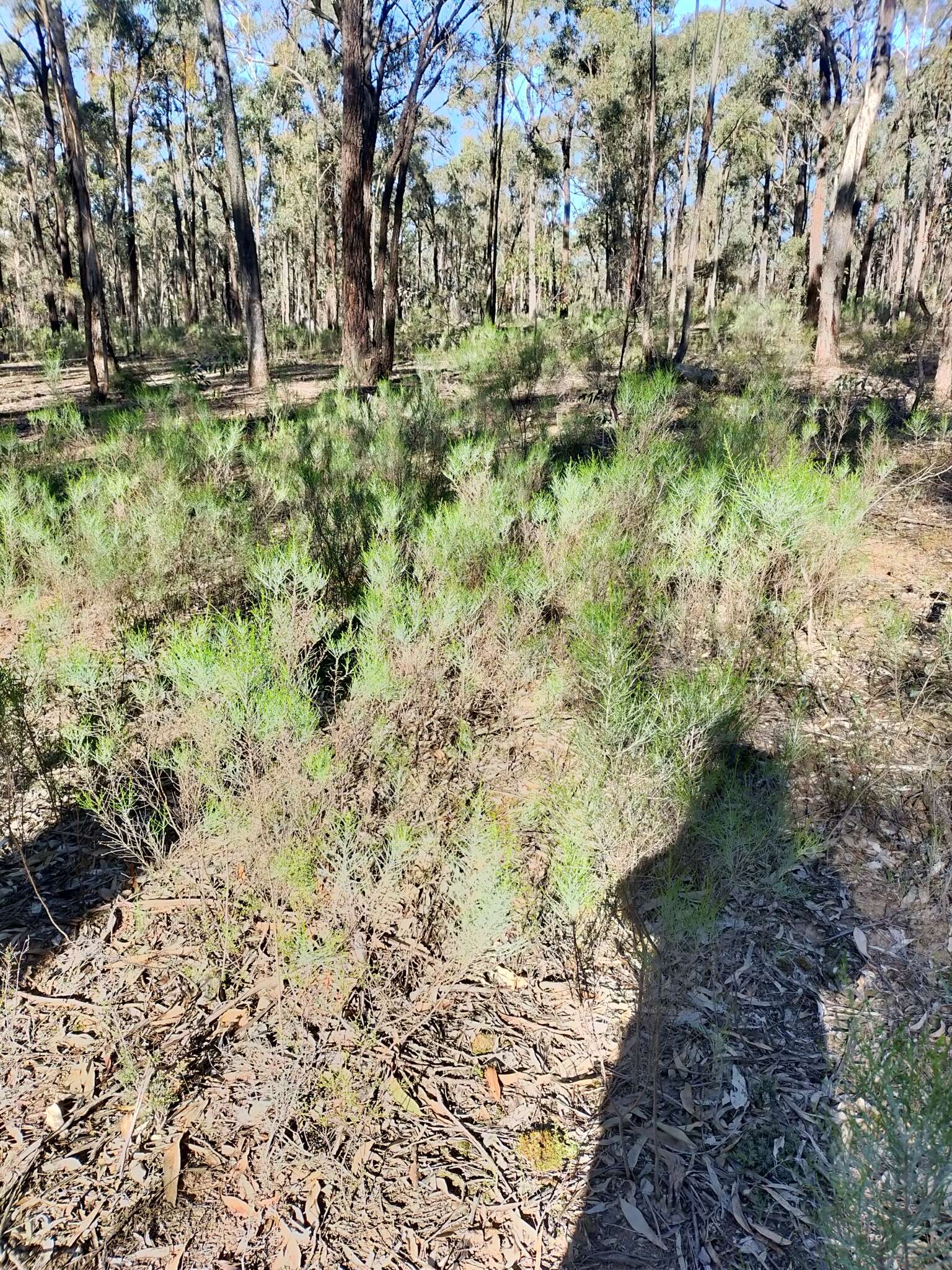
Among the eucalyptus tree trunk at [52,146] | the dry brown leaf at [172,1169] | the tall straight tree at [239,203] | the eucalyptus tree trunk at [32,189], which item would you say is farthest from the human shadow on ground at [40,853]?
the eucalyptus tree trunk at [32,189]

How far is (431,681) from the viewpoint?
10.5 ft

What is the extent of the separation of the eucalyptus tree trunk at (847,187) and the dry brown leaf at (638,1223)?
1126 centimetres

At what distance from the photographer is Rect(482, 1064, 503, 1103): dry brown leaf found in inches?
82.4

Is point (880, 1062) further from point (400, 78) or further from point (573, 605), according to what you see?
point (400, 78)

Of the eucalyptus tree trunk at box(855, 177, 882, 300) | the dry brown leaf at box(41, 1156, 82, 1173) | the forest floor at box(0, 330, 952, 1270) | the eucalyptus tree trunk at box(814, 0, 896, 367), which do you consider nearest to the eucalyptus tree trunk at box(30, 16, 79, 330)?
the eucalyptus tree trunk at box(814, 0, 896, 367)

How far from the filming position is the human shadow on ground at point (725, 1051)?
178cm

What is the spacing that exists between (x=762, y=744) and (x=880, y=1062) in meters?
1.67

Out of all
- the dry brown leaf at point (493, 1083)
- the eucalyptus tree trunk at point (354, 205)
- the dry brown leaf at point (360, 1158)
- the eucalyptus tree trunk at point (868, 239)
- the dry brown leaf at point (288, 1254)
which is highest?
the eucalyptus tree trunk at point (868, 239)

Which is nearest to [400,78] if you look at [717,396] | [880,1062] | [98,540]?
[717,396]

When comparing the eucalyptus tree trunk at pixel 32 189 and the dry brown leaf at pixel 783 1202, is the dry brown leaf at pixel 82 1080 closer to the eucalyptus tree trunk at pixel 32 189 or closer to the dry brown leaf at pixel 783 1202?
the dry brown leaf at pixel 783 1202

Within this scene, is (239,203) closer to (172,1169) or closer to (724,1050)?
(172,1169)

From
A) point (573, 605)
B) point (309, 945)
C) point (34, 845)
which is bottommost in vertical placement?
point (34, 845)

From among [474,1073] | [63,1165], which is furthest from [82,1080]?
[474,1073]

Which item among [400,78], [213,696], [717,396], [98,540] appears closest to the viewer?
[213,696]
